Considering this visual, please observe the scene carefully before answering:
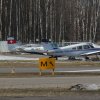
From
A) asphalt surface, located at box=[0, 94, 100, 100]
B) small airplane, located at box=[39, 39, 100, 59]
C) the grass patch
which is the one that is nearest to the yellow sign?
the grass patch

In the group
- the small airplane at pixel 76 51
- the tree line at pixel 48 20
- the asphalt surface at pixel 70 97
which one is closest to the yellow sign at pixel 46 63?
the asphalt surface at pixel 70 97

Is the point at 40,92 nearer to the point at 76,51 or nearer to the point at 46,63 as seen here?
the point at 46,63

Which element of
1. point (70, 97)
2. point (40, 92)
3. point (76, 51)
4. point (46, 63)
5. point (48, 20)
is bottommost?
point (76, 51)

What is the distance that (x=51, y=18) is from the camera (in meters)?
95.8

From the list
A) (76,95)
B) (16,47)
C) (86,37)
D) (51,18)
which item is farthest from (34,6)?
(76,95)

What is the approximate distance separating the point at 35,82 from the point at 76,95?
7156 millimetres

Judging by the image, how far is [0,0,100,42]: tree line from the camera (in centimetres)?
9312

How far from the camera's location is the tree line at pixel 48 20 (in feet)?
306

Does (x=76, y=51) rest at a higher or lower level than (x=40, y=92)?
lower

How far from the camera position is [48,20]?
3794 inches

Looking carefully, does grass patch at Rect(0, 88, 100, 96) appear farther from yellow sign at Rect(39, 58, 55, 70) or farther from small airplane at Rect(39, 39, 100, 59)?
small airplane at Rect(39, 39, 100, 59)

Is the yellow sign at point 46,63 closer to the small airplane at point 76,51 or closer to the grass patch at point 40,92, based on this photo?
the grass patch at point 40,92

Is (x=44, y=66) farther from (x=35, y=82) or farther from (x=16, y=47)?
(x=16, y=47)

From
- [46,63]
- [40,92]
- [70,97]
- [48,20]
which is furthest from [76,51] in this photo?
[48,20]
